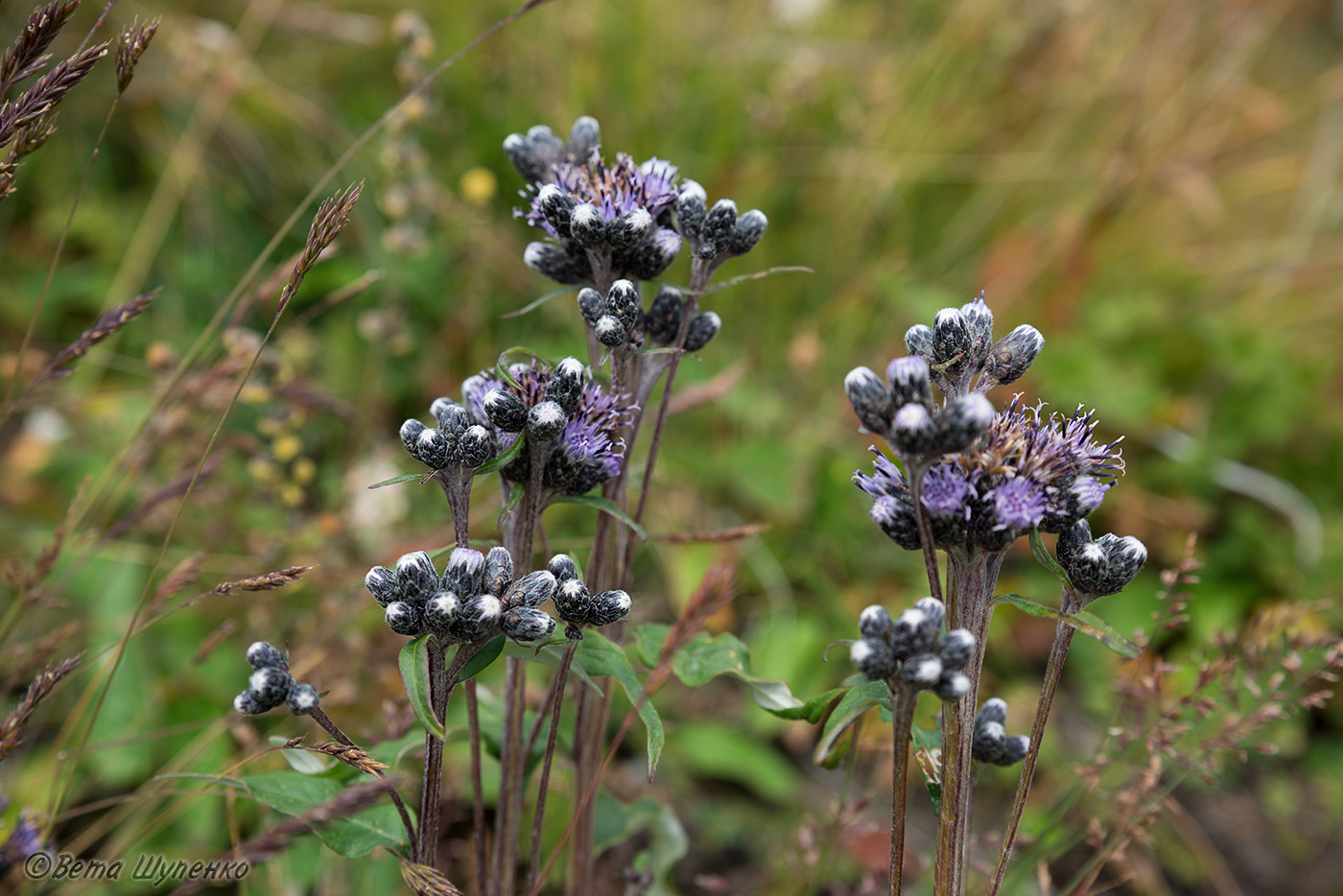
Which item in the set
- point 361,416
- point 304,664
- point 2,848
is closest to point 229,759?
point 304,664

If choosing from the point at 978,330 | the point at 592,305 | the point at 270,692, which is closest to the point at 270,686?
the point at 270,692

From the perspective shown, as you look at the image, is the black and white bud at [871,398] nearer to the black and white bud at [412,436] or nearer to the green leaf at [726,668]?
the green leaf at [726,668]

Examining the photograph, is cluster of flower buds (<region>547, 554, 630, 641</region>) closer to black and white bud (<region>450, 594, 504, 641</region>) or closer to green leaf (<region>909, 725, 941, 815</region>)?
black and white bud (<region>450, 594, 504, 641</region>)

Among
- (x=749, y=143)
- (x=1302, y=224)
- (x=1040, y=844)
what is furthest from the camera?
(x=1302, y=224)

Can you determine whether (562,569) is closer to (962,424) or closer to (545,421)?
(545,421)

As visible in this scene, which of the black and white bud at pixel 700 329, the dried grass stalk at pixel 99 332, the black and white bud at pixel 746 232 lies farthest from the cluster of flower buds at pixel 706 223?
the dried grass stalk at pixel 99 332

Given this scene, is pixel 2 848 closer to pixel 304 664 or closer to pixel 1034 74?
pixel 304 664

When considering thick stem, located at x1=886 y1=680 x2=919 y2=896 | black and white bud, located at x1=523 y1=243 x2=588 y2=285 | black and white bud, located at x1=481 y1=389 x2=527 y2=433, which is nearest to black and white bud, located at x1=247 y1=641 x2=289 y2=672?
black and white bud, located at x1=481 y1=389 x2=527 y2=433
